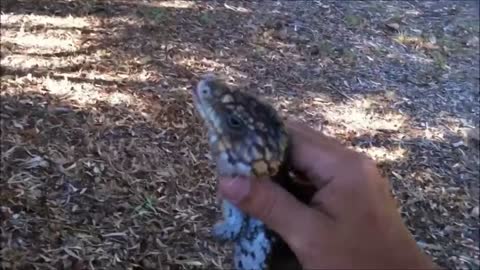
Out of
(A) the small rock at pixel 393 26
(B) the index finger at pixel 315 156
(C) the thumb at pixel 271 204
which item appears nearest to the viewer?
(C) the thumb at pixel 271 204

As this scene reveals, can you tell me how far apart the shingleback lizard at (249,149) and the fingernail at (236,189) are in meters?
0.04

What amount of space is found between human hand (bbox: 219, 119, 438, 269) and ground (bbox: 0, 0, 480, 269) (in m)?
1.48

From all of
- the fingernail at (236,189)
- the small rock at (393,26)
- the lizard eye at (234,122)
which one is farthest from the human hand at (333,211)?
the small rock at (393,26)

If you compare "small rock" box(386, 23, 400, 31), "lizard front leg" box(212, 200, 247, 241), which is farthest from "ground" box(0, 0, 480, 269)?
"lizard front leg" box(212, 200, 247, 241)

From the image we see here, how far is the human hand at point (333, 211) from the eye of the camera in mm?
1730

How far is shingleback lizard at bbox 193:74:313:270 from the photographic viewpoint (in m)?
1.79

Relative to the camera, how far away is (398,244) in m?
1.89

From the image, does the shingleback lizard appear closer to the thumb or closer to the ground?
the thumb

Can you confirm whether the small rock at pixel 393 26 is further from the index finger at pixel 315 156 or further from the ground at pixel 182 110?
the index finger at pixel 315 156

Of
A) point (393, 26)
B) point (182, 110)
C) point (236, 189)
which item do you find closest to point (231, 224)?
point (236, 189)

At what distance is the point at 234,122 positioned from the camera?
1.82 metres

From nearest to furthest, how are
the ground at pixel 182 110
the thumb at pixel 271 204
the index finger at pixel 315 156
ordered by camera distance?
1. the thumb at pixel 271 204
2. the index finger at pixel 315 156
3. the ground at pixel 182 110

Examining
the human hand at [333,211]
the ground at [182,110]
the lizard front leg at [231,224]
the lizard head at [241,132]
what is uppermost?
the lizard head at [241,132]

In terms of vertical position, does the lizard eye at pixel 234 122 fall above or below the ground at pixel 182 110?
above
